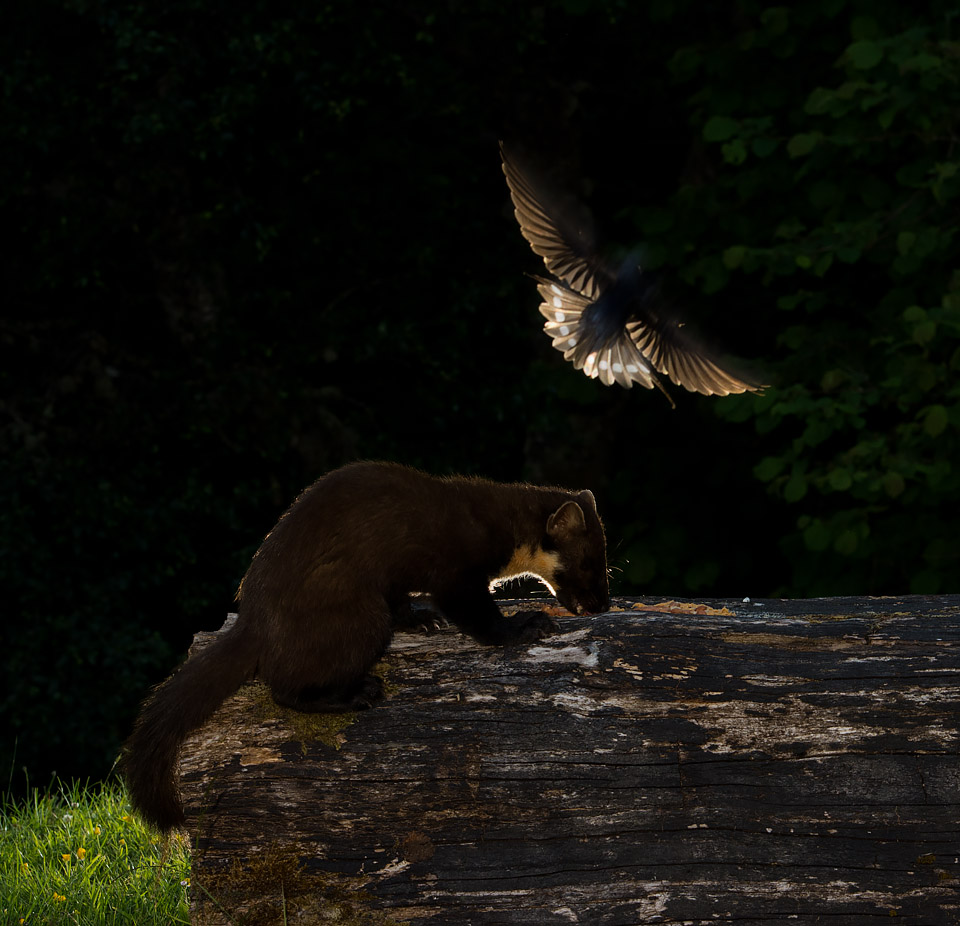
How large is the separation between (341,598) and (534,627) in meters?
0.63

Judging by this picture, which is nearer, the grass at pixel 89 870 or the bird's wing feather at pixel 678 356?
the grass at pixel 89 870

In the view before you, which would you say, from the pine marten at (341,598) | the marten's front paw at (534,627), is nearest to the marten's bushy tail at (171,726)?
the pine marten at (341,598)

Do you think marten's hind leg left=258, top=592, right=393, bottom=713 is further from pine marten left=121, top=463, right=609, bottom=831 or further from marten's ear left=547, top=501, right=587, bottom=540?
marten's ear left=547, top=501, right=587, bottom=540

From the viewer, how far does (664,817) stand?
3475mm

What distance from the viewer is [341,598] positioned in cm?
363

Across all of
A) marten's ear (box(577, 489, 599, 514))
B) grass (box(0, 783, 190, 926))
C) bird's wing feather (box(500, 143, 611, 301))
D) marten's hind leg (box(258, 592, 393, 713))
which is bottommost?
grass (box(0, 783, 190, 926))

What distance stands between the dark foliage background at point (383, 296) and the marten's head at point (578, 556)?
2828 millimetres

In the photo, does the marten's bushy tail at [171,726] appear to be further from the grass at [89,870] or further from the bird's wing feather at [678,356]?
the bird's wing feather at [678,356]

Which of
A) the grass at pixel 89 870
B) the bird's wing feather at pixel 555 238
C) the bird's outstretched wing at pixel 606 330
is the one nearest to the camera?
the grass at pixel 89 870

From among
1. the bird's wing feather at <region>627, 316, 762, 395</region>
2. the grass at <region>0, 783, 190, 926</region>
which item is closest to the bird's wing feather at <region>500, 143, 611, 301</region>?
the bird's wing feather at <region>627, 316, 762, 395</region>

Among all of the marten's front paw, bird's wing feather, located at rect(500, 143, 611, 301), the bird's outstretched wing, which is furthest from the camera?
the bird's outstretched wing

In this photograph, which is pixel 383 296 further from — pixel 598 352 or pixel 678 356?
pixel 678 356

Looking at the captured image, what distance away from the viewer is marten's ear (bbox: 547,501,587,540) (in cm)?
410

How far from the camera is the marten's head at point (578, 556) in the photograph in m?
4.13
